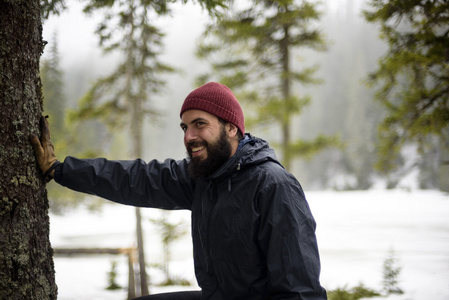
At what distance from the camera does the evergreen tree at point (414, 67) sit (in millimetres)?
5977

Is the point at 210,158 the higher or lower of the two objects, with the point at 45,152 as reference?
lower

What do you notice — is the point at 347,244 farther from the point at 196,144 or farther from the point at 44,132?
the point at 44,132

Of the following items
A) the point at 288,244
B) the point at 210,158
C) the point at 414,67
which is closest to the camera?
the point at 288,244

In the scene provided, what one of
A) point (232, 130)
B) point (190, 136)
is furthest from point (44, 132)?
point (232, 130)

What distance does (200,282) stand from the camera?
2402 millimetres

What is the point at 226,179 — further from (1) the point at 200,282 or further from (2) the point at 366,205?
(2) the point at 366,205

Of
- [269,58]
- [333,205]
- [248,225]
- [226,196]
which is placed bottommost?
[248,225]

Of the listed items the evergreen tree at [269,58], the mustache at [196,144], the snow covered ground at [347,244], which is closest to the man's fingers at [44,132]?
the mustache at [196,144]

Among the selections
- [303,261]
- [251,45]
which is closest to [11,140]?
[303,261]

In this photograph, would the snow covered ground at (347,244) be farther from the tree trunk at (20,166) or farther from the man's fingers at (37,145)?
the man's fingers at (37,145)

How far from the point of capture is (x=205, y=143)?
8.18 ft

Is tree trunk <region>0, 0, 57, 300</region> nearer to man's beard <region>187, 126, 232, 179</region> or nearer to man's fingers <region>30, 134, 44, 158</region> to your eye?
man's fingers <region>30, 134, 44, 158</region>

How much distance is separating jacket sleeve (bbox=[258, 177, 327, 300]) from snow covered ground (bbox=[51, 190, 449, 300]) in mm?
6440

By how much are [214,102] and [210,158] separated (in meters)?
0.42
